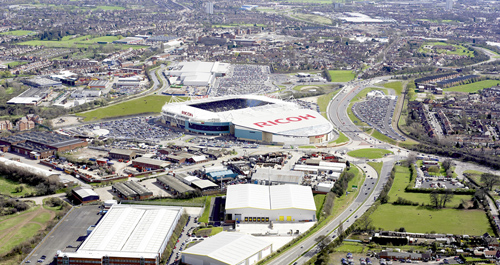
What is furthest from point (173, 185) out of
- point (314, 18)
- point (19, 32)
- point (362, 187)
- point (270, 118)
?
point (314, 18)

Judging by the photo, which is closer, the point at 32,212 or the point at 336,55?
the point at 32,212

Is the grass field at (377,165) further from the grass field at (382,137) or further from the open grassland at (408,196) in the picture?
the grass field at (382,137)

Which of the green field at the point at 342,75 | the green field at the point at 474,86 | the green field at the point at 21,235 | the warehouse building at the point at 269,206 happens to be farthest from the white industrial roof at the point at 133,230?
the green field at the point at 474,86

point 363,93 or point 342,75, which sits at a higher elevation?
point 342,75

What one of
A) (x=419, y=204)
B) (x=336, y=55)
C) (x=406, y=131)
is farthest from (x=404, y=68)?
(x=419, y=204)

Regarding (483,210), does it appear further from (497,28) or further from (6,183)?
(497,28)

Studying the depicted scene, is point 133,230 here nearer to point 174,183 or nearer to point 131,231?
point 131,231
